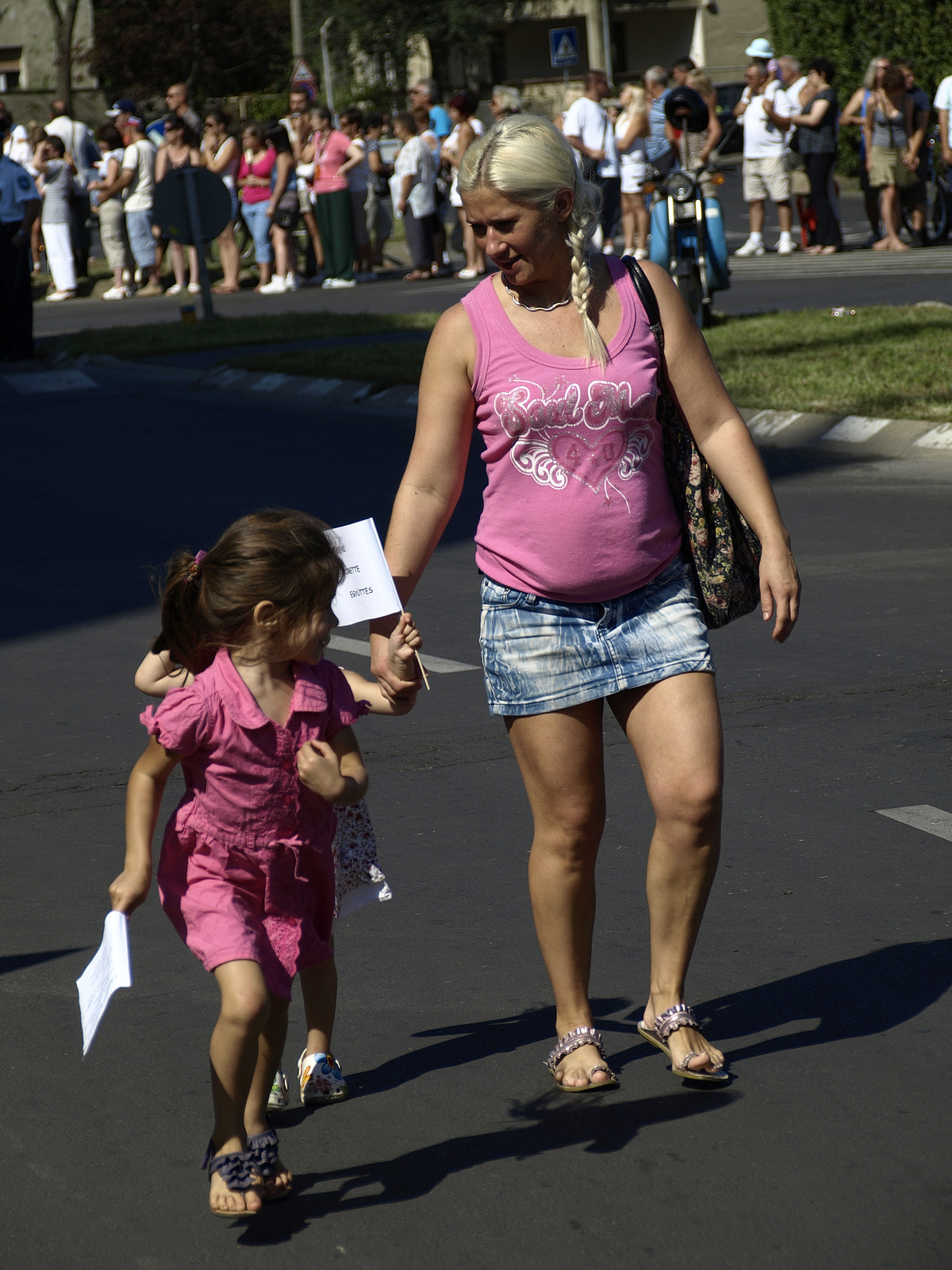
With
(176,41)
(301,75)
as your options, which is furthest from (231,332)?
(176,41)

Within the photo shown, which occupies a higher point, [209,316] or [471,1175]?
[209,316]

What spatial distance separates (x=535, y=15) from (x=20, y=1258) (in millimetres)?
70913

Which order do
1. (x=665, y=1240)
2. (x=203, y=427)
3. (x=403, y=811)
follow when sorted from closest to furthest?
(x=665, y=1240) → (x=403, y=811) → (x=203, y=427)

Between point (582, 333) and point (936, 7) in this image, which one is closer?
point (582, 333)

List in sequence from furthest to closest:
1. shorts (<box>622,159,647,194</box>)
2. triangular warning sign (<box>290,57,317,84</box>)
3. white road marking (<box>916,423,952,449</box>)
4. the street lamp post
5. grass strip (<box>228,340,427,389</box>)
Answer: the street lamp post, triangular warning sign (<box>290,57,317,84</box>), shorts (<box>622,159,647,194</box>), grass strip (<box>228,340,427,389</box>), white road marking (<box>916,423,952,449</box>)

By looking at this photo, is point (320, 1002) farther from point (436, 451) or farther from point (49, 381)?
point (49, 381)

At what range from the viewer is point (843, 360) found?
1303 cm

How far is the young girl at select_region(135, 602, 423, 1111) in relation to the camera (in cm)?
323

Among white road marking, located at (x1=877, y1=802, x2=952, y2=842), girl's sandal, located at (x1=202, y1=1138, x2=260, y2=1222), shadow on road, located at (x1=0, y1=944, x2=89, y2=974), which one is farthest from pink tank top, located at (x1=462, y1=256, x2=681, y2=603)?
white road marking, located at (x1=877, y1=802, x2=952, y2=842)

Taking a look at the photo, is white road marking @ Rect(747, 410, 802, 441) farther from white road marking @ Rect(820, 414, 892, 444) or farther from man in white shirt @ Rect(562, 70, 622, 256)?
man in white shirt @ Rect(562, 70, 622, 256)

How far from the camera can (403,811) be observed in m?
5.21

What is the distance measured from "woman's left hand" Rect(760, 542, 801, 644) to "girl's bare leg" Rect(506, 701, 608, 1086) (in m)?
0.40

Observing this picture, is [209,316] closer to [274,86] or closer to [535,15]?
[274,86]

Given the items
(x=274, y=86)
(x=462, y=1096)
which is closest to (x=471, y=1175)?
(x=462, y=1096)
